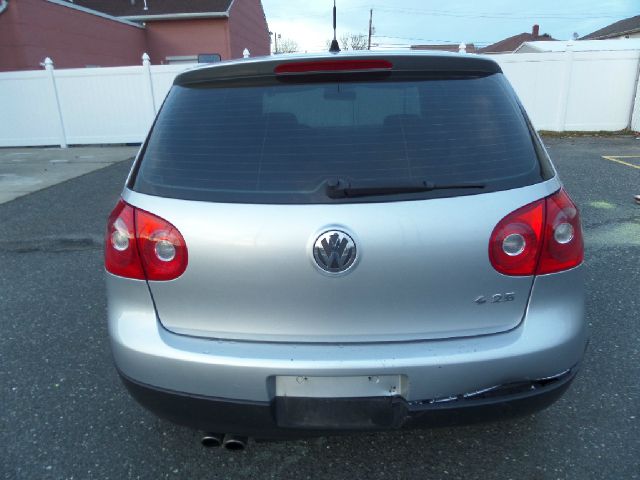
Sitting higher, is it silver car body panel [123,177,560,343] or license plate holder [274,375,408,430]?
silver car body panel [123,177,560,343]

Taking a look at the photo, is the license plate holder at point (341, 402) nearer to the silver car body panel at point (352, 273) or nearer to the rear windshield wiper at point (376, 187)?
the silver car body panel at point (352, 273)

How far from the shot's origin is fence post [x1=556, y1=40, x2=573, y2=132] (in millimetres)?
12828

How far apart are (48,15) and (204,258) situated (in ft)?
59.9

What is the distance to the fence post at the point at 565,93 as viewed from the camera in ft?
42.1

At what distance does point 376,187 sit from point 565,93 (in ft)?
45.3

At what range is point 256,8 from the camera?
2875 cm

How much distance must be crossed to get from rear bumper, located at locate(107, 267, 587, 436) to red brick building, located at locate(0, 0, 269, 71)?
16.6m

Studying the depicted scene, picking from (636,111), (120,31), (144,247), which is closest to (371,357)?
(144,247)

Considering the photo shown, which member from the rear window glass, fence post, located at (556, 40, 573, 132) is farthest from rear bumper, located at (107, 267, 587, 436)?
fence post, located at (556, 40, 573, 132)

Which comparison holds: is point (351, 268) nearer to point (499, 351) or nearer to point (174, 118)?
point (499, 351)

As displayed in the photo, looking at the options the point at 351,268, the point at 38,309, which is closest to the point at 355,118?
the point at 351,268

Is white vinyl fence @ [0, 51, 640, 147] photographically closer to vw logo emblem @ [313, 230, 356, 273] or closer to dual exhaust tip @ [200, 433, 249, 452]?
dual exhaust tip @ [200, 433, 249, 452]

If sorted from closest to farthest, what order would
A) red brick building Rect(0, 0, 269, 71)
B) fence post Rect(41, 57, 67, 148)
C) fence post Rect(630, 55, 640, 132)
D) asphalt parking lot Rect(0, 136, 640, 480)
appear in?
asphalt parking lot Rect(0, 136, 640, 480)
fence post Rect(630, 55, 640, 132)
fence post Rect(41, 57, 67, 148)
red brick building Rect(0, 0, 269, 71)

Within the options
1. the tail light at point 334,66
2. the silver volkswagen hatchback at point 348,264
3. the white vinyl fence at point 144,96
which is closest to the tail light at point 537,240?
the silver volkswagen hatchback at point 348,264
